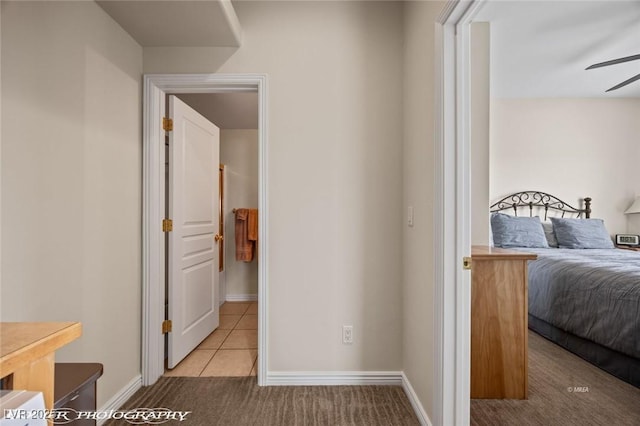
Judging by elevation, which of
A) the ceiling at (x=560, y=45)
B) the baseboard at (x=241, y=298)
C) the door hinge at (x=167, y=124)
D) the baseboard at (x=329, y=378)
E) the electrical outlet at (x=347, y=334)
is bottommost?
the baseboard at (x=241, y=298)

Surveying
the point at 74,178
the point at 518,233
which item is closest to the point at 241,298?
the point at 74,178

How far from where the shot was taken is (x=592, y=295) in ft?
8.03

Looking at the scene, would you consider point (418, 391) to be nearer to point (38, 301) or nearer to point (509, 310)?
point (509, 310)

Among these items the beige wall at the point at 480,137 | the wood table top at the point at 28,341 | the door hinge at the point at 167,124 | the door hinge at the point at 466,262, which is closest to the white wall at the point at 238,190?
the door hinge at the point at 167,124

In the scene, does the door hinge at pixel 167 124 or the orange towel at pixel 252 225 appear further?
the orange towel at pixel 252 225

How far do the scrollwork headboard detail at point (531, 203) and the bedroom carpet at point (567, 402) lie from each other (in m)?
2.08

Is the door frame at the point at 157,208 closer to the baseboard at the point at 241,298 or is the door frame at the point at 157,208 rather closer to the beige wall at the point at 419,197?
the beige wall at the point at 419,197

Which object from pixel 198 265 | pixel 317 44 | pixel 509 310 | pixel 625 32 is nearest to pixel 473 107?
pixel 317 44

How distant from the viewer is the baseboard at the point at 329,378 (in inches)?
87.7

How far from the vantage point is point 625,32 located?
2.65 meters

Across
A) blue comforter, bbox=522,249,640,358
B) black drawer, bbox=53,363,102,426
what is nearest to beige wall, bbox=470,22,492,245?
blue comforter, bbox=522,249,640,358

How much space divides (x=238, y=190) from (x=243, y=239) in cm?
71

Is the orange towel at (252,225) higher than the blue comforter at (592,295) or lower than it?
higher

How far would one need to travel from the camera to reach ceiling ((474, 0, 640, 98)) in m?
2.35
